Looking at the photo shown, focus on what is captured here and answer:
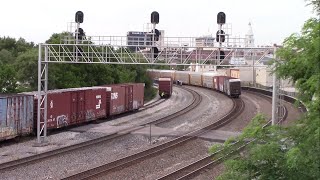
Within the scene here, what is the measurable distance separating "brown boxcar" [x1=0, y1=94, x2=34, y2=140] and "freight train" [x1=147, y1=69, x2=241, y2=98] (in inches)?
1284

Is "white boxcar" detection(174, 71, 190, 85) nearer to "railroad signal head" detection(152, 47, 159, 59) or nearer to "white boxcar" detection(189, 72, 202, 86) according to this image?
"white boxcar" detection(189, 72, 202, 86)

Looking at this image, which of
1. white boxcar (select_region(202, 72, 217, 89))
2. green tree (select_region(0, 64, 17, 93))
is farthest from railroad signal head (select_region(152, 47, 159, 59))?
white boxcar (select_region(202, 72, 217, 89))

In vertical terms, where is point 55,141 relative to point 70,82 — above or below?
below

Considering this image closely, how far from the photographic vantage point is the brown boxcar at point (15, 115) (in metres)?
25.4

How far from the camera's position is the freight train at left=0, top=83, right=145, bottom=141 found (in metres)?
26.0

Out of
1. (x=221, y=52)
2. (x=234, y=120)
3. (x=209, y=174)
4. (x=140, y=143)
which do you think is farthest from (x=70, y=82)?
(x=209, y=174)

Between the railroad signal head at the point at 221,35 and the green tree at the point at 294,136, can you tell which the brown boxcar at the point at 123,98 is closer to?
the railroad signal head at the point at 221,35

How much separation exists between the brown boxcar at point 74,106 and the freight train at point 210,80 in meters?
23.1

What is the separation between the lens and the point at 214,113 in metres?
42.9

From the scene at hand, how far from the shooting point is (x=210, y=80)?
73500 mm

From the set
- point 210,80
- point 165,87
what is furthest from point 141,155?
point 210,80

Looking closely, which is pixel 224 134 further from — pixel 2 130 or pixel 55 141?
pixel 2 130

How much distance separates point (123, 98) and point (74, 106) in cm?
903

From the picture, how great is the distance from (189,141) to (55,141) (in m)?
8.02
